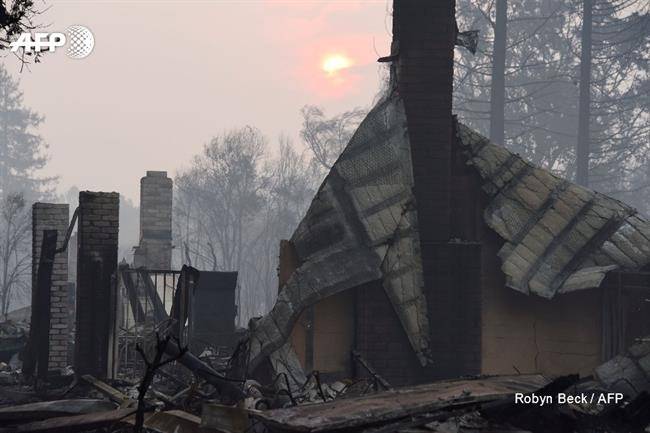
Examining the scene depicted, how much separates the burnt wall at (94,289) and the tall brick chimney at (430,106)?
4.42 m

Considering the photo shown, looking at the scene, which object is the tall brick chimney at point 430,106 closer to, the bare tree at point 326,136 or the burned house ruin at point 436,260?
the burned house ruin at point 436,260

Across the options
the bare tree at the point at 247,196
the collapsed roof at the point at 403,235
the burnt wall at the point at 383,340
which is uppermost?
the bare tree at the point at 247,196

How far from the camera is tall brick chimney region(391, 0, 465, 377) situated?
39.2 feet

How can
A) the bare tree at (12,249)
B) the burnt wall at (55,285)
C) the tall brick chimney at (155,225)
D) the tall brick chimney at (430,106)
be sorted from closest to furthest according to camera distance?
the tall brick chimney at (430,106) < the burnt wall at (55,285) < the tall brick chimney at (155,225) < the bare tree at (12,249)

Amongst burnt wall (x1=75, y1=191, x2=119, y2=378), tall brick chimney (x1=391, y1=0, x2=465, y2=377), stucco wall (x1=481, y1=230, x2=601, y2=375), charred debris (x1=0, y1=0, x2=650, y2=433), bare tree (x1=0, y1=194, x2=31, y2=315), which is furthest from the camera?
bare tree (x1=0, y1=194, x2=31, y2=315)

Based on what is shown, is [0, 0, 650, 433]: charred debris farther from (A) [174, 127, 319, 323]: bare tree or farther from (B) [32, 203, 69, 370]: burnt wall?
(A) [174, 127, 319, 323]: bare tree

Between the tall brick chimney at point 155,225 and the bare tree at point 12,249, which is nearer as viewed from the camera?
the tall brick chimney at point 155,225

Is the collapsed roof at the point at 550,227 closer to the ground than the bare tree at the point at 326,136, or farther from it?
closer to the ground

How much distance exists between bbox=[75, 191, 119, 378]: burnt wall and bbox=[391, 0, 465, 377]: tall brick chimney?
4417 millimetres

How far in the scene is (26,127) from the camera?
7938 cm

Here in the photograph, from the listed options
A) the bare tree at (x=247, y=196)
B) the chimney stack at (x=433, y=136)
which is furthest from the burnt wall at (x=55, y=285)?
the bare tree at (x=247, y=196)

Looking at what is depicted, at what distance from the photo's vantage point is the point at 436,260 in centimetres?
1191

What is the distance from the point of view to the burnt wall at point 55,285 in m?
13.7

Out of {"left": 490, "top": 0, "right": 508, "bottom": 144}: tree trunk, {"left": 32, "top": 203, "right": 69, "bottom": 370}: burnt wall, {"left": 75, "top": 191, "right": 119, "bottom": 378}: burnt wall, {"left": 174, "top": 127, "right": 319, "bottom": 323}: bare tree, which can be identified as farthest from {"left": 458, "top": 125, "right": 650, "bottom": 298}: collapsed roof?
{"left": 174, "top": 127, "right": 319, "bottom": 323}: bare tree
